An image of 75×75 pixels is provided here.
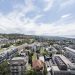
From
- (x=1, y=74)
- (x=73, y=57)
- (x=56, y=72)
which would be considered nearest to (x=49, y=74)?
(x=56, y=72)

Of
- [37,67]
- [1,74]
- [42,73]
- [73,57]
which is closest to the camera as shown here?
[1,74]

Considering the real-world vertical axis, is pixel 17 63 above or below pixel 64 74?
above

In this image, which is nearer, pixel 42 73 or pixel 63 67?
pixel 42 73

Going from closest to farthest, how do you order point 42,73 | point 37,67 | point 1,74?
point 1,74
point 42,73
point 37,67

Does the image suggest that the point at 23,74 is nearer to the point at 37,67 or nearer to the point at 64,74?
the point at 37,67

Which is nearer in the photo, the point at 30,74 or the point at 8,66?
the point at 30,74

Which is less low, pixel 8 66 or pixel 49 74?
pixel 8 66

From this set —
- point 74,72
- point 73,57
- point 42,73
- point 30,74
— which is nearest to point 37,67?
point 42,73

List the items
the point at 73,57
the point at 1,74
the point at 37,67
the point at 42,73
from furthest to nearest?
the point at 73,57, the point at 37,67, the point at 42,73, the point at 1,74

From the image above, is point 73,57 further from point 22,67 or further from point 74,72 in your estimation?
point 22,67
